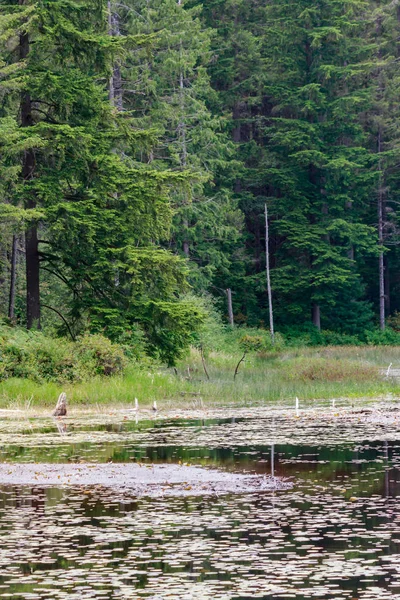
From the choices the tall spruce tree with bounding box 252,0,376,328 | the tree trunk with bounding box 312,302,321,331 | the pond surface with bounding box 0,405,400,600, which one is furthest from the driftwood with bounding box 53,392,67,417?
the tree trunk with bounding box 312,302,321,331

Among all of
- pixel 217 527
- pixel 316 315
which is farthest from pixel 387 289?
pixel 217 527

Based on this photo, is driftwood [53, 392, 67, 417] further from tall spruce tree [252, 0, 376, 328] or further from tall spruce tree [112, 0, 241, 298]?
tall spruce tree [252, 0, 376, 328]

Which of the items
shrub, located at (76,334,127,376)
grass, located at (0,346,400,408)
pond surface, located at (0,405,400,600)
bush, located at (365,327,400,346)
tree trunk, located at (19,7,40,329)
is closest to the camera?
pond surface, located at (0,405,400,600)

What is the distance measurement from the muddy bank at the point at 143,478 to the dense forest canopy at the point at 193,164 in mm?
14077

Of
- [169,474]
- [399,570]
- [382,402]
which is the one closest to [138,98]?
[382,402]

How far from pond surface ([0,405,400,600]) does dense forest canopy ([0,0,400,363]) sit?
41.4ft

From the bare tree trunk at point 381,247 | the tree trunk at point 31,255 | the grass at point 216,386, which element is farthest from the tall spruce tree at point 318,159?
the tree trunk at point 31,255

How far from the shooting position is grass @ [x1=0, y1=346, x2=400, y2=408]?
26047 mm

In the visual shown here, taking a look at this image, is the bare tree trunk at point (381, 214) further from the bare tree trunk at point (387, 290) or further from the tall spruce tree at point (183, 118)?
the tall spruce tree at point (183, 118)

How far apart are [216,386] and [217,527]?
60.1ft

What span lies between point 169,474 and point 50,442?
4.37 metres

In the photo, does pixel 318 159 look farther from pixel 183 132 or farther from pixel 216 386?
pixel 216 386

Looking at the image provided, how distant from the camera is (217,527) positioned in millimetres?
11359

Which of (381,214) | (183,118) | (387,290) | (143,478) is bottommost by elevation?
(143,478)
